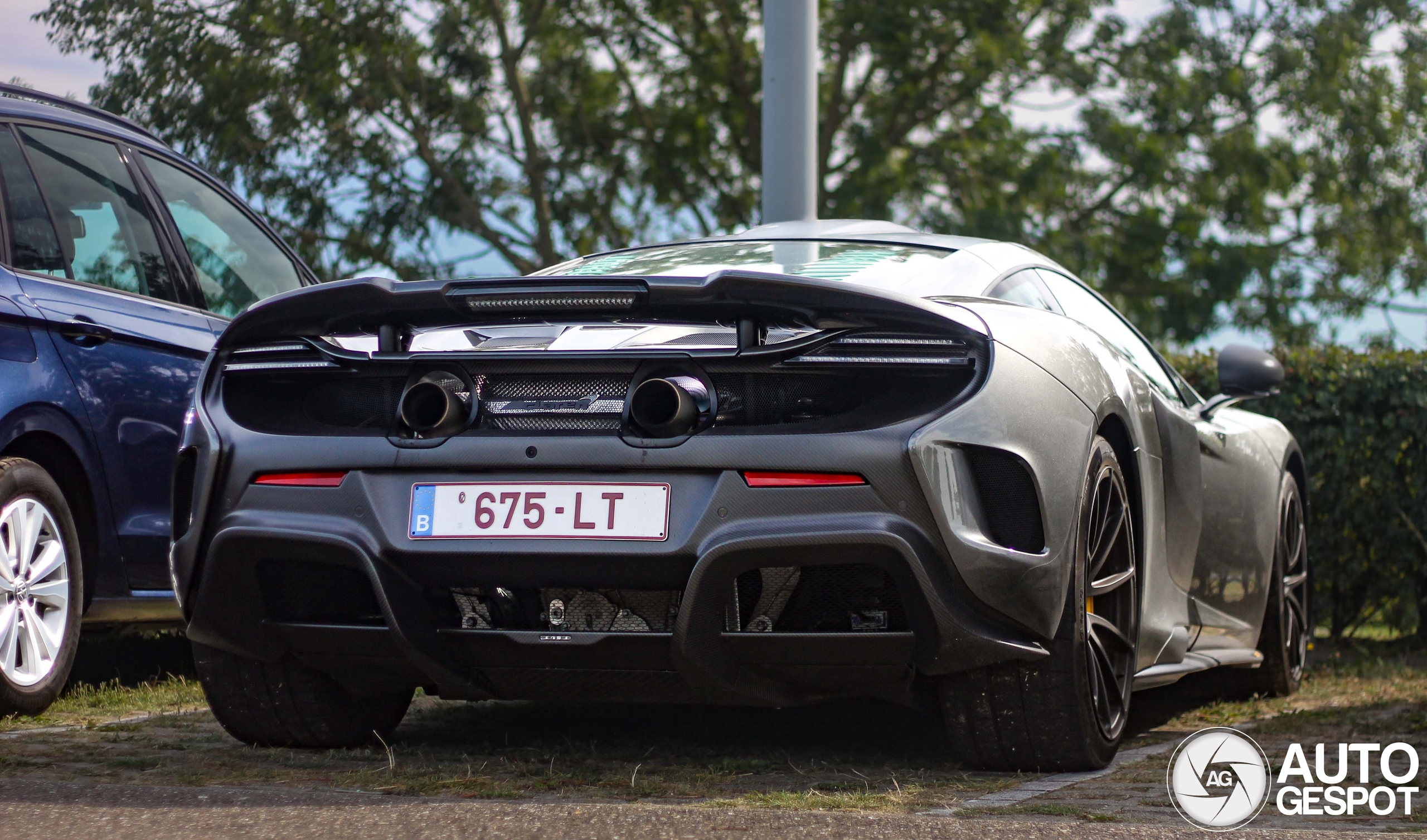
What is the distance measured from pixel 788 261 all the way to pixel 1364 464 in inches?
187

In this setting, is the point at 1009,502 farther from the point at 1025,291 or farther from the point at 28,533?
the point at 28,533

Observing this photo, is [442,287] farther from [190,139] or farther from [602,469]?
[190,139]

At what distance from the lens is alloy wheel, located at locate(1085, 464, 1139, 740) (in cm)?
357

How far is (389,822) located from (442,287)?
114 cm

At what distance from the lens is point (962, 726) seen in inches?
136

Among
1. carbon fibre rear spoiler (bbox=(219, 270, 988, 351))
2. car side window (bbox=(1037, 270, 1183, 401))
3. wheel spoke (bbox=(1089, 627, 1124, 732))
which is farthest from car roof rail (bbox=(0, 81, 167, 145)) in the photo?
wheel spoke (bbox=(1089, 627, 1124, 732))

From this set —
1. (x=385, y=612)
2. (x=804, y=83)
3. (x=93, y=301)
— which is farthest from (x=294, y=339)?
(x=804, y=83)

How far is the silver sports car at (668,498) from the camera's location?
310 centimetres

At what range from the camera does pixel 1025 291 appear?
4141 mm

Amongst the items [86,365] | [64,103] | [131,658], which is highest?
[64,103]

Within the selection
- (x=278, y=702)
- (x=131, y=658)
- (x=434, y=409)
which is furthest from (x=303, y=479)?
(x=131, y=658)

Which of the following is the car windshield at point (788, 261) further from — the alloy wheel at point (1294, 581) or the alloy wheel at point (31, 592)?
the alloy wheel at point (1294, 581)

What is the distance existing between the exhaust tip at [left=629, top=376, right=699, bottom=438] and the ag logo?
1.23m

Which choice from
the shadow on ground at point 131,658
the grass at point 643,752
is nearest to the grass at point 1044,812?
the grass at point 643,752
